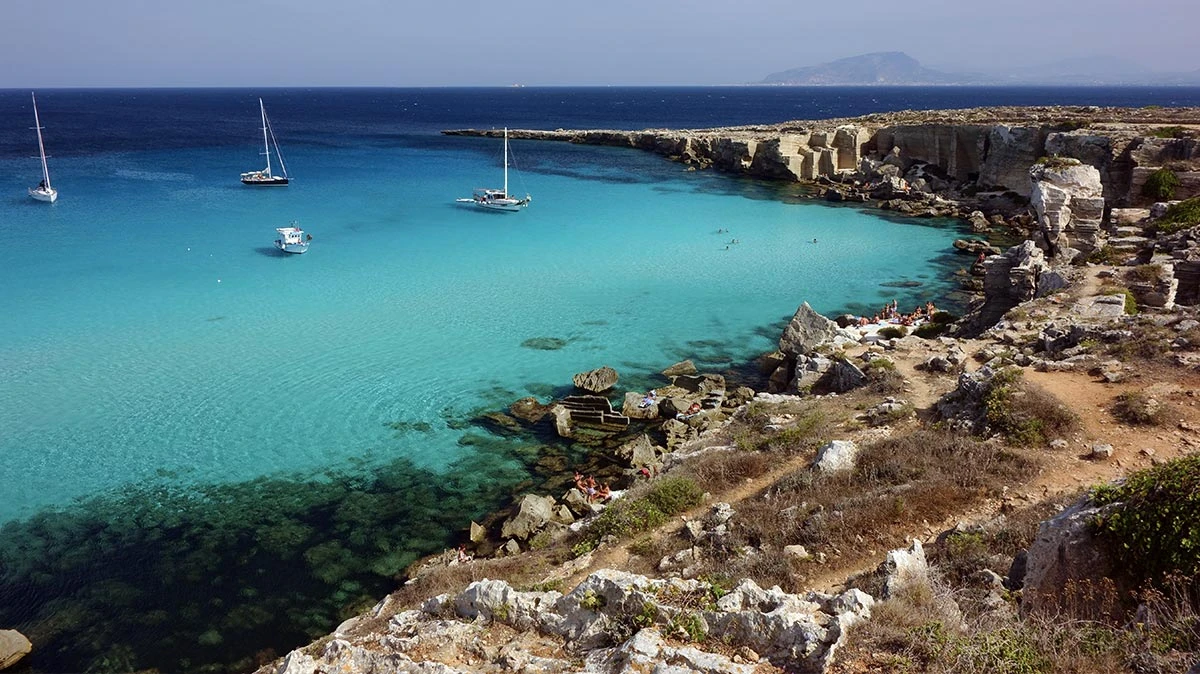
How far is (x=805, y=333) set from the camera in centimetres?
2477

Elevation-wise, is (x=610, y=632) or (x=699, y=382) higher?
(x=610, y=632)

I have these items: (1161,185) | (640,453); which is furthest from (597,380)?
(1161,185)

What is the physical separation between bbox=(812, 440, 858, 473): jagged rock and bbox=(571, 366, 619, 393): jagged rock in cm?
1080

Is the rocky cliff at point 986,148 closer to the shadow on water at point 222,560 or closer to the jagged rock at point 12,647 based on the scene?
the shadow on water at point 222,560

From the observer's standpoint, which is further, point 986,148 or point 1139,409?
point 986,148

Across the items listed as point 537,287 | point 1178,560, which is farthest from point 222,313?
point 1178,560

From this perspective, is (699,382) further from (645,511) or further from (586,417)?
(645,511)

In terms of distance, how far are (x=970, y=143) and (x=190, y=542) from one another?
60.3 metres

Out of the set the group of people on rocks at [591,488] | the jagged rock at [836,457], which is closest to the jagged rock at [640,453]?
the group of people on rocks at [591,488]

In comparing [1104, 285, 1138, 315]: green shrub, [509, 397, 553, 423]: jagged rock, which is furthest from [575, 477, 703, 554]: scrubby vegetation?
[1104, 285, 1138, 315]: green shrub

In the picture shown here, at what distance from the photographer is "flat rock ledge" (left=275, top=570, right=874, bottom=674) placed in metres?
7.21

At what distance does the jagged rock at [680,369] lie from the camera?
25.1 m

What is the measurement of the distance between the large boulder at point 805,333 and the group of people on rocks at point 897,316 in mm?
3440

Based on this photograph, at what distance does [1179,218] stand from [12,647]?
38834 millimetres
